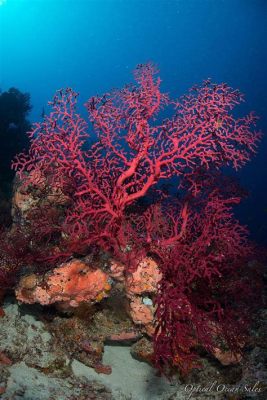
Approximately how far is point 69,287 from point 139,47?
13808 cm

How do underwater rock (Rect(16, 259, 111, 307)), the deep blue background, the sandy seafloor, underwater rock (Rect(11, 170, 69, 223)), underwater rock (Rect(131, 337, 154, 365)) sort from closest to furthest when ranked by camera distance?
the sandy seafloor, underwater rock (Rect(16, 259, 111, 307)), underwater rock (Rect(131, 337, 154, 365)), underwater rock (Rect(11, 170, 69, 223)), the deep blue background

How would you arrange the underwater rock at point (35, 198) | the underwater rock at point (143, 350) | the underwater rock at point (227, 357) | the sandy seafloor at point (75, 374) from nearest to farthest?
the sandy seafloor at point (75, 374) → the underwater rock at point (227, 357) → the underwater rock at point (143, 350) → the underwater rock at point (35, 198)

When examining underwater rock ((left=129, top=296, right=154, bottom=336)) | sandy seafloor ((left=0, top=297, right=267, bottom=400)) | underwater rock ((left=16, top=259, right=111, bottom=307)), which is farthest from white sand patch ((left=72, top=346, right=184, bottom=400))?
underwater rock ((left=16, top=259, right=111, bottom=307))

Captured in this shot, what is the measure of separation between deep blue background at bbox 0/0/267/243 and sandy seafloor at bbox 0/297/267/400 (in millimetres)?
22105

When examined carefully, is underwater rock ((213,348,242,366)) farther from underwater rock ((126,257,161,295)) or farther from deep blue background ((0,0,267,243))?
deep blue background ((0,0,267,243))

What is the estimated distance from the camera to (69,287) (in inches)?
175

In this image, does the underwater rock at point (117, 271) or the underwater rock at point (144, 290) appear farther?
the underwater rock at point (117, 271)

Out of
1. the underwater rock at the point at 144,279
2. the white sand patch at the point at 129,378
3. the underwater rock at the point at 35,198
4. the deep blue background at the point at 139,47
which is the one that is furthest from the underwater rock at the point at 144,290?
the deep blue background at the point at 139,47

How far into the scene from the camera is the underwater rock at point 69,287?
442 centimetres

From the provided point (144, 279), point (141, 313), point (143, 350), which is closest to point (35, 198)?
point (144, 279)

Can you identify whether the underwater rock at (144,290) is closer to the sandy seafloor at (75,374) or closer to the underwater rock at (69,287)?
the underwater rock at (69,287)

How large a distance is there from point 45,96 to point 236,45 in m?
90.3

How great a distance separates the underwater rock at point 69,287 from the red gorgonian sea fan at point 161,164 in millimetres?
325

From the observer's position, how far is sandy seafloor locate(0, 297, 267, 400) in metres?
4.01
